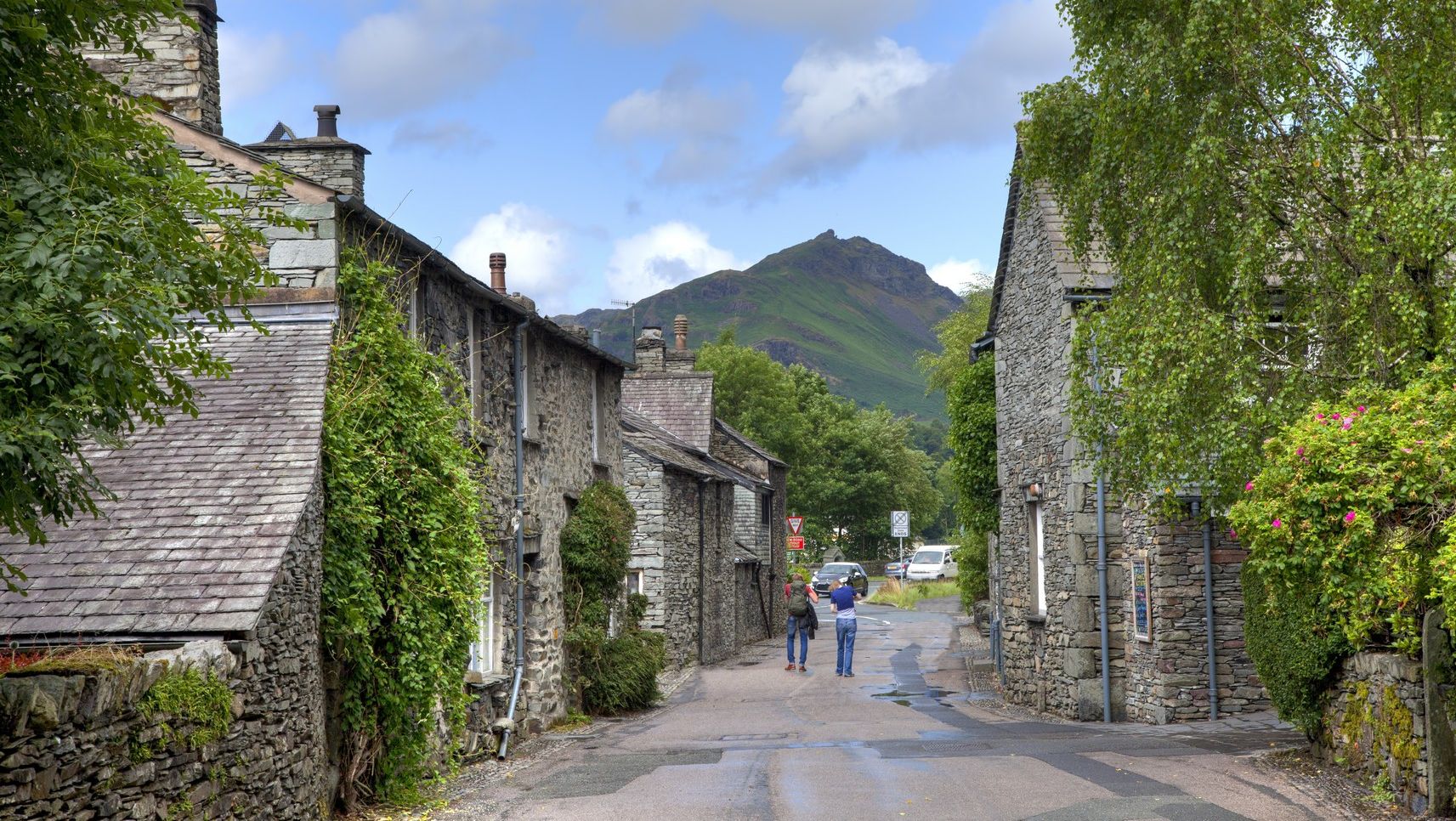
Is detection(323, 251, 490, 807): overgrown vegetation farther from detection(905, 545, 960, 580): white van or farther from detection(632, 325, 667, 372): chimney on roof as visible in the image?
detection(905, 545, 960, 580): white van

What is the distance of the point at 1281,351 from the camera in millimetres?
13570

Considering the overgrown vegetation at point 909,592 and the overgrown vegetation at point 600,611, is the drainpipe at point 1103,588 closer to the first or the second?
the overgrown vegetation at point 600,611

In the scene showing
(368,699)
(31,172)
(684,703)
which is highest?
(31,172)

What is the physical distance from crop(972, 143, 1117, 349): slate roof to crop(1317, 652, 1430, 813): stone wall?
6199 millimetres

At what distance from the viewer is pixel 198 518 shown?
31.6 feet

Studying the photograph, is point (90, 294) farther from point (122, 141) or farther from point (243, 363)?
point (243, 363)

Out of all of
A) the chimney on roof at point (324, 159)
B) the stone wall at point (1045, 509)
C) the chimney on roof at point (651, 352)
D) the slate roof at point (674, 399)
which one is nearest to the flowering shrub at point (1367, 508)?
the stone wall at point (1045, 509)

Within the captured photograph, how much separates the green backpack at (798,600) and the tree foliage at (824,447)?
41.4 meters

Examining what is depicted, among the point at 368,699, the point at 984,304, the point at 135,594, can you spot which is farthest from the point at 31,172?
the point at 984,304

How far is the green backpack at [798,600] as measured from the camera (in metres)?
27.3

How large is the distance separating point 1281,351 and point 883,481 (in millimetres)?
59046

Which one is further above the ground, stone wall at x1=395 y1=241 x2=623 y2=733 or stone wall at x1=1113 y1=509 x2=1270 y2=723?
stone wall at x1=395 y1=241 x2=623 y2=733

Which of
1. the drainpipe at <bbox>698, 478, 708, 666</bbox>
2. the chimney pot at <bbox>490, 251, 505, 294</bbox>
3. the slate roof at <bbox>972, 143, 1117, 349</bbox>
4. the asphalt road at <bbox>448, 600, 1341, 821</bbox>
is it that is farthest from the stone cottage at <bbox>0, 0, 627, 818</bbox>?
the drainpipe at <bbox>698, 478, 708, 666</bbox>

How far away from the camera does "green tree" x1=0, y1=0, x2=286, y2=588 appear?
525 centimetres
